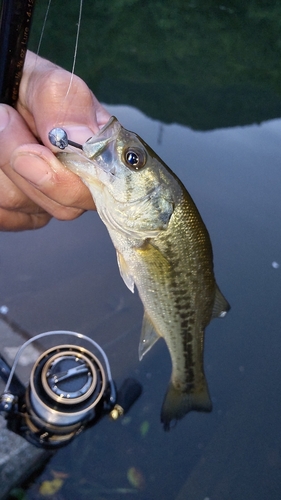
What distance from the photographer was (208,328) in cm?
297

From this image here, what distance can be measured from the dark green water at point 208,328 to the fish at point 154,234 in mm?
771

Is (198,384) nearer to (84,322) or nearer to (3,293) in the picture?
(84,322)

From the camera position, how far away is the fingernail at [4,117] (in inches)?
59.9

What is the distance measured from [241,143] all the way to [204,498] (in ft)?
13.1

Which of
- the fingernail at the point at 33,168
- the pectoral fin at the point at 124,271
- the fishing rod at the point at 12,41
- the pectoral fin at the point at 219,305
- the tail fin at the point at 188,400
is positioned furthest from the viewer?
the tail fin at the point at 188,400

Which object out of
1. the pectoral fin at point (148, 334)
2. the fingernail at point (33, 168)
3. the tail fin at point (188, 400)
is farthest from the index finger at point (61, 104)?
the tail fin at point (188, 400)

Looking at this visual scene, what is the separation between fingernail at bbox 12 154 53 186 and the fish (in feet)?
0.23

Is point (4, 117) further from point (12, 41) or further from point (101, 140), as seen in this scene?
point (101, 140)

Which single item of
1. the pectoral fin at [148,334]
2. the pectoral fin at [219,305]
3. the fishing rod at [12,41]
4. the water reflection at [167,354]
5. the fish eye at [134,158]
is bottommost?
the water reflection at [167,354]

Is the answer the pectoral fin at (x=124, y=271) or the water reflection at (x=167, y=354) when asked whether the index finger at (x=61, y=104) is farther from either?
the water reflection at (x=167, y=354)

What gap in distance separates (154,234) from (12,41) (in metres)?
0.88

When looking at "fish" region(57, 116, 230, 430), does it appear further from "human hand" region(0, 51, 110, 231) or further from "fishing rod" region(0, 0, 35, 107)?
"fishing rod" region(0, 0, 35, 107)

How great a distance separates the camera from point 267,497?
91.6 inches

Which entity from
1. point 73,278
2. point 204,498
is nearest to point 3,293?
point 73,278
